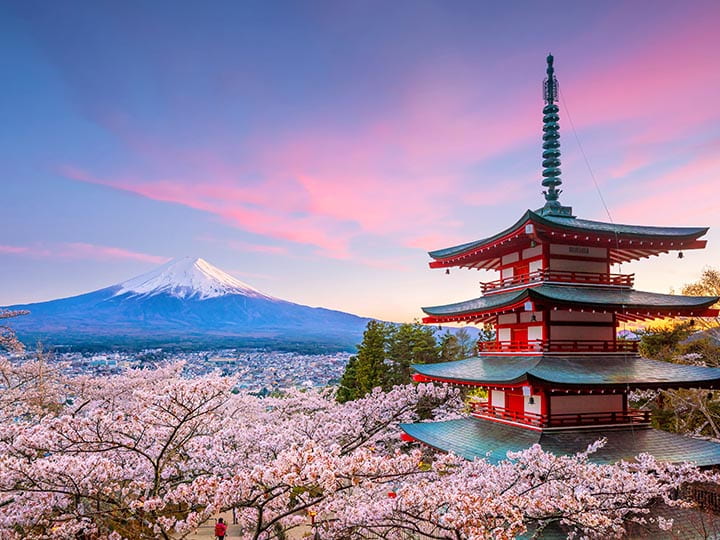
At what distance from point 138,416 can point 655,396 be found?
20.4 m

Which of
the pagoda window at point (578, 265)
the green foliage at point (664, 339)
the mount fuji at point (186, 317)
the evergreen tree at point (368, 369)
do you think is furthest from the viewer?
the mount fuji at point (186, 317)

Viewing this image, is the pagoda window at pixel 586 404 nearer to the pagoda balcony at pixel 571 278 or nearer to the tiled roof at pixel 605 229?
the pagoda balcony at pixel 571 278

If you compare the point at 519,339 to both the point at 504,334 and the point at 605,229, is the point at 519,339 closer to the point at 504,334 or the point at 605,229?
the point at 504,334

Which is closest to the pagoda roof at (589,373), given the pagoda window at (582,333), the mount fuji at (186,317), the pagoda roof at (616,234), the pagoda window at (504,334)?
the pagoda window at (582,333)

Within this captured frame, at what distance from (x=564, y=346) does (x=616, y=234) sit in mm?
3348

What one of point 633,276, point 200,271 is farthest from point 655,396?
point 200,271

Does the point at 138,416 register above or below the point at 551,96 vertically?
below

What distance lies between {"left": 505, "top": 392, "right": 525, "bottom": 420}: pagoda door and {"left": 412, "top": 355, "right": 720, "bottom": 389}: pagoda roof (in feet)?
3.24

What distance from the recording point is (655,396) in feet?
66.4

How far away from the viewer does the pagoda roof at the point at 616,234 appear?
40.5 ft

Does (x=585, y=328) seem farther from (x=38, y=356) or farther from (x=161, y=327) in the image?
(x=161, y=327)

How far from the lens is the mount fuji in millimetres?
65312

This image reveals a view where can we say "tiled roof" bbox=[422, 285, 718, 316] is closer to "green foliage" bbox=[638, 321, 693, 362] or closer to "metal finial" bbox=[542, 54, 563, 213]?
"metal finial" bbox=[542, 54, 563, 213]

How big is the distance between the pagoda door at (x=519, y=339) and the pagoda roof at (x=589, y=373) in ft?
0.99
